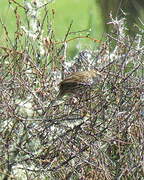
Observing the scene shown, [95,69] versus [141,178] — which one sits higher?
[95,69]

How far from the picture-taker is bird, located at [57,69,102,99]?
4.40 m

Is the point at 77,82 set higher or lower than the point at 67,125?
higher

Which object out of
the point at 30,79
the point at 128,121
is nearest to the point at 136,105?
the point at 128,121

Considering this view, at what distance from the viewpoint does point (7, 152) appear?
156 inches

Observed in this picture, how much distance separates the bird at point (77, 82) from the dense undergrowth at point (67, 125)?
0.18 feet

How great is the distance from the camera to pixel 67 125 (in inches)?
163

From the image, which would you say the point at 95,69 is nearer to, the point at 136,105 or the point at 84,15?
the point at 136,105

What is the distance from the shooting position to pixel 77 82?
4.48m

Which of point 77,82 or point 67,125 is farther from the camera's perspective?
point 77,82

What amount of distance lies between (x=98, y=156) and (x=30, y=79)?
907mm

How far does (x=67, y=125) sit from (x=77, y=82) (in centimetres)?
45

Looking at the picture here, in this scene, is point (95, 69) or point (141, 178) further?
point (95, 69)

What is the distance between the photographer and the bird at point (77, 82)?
4.40m

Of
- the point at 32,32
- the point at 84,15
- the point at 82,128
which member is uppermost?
the point at 84,15
